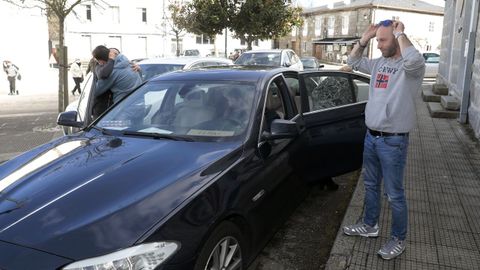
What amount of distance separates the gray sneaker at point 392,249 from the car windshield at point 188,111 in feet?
4.68

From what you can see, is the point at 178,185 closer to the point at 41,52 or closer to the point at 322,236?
the point at 322,236

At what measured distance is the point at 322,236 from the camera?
414 cm

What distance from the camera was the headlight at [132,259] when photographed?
208 centimetres

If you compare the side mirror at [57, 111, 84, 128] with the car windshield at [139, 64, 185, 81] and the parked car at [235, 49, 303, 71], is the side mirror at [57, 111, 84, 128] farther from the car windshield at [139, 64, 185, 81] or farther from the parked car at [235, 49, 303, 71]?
the parked car at [235, 49, 303, 71]

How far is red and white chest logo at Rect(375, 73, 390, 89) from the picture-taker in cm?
325

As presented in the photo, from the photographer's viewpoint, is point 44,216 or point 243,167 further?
point 243,167

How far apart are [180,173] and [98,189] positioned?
49cm

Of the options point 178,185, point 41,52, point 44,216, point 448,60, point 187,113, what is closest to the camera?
point 44,216

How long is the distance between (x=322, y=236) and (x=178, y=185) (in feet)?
6.62

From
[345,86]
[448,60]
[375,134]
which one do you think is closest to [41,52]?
[448,60]

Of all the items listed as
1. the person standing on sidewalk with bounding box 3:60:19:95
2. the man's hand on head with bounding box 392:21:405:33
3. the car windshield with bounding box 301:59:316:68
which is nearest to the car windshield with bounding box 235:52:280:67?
the car windshield with bounding box 301:59:316:68

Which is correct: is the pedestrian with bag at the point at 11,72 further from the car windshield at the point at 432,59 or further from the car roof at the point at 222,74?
the car windshield at the point at 432,59

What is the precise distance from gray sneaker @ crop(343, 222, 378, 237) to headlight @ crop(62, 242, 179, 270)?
6.66ft

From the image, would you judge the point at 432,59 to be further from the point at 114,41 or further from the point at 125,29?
the point at 114,41
